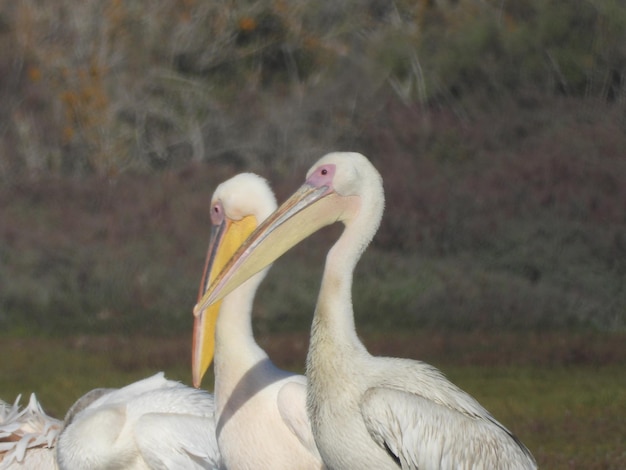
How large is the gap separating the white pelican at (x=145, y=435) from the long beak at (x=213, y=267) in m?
0.18

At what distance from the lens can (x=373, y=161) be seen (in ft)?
50.9

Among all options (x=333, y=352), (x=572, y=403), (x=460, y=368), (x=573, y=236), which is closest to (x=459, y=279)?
(x=573, y=236)

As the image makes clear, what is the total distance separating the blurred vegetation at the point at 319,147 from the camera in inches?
494

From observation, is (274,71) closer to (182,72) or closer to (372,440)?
(182,72)

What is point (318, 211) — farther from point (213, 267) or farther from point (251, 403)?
point (213, 267)

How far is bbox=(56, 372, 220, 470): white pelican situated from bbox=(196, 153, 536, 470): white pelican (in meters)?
0.77

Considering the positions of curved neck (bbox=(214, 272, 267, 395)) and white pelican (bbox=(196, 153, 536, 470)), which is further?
curved neck (bbox=(214, 272, 267, 395))

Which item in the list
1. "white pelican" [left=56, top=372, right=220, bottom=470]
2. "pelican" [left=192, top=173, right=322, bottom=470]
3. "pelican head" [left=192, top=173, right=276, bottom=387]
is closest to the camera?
"pelican" [left=192, top=173, right=322, bottom=470]

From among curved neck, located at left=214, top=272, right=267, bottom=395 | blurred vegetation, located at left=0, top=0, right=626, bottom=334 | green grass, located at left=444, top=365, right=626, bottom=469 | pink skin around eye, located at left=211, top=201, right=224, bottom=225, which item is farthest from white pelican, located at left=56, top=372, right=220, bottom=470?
blurred vegetation, located at left=0, top=0, right=626, bottom=334

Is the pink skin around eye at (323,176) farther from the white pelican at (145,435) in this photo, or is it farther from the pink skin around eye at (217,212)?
the white pelican at (145,435)

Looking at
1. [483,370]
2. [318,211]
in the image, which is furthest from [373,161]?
[318,211]

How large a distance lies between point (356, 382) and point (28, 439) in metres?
1.79

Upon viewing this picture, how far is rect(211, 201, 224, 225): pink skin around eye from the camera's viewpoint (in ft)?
18.2

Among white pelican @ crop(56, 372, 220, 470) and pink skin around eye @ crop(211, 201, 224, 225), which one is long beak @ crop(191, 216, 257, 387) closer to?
pink skin around eye @ crop(211, 201, 224, 225)
